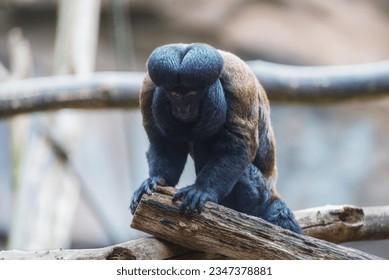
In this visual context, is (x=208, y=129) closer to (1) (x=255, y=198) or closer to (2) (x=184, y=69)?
(2) (x=184, y=69)

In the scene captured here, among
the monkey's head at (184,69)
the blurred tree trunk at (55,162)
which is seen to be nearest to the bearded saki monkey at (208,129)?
the monkey's head at (184,69)

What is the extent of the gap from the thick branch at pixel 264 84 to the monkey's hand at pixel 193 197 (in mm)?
2105

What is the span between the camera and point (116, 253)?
2908 mm

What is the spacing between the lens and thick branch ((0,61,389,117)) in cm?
505

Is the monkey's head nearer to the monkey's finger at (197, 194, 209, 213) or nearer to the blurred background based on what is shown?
the monkey's finger at (197, 194, 209, 213)

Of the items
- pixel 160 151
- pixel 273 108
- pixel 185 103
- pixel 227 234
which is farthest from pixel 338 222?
pixel 273 108

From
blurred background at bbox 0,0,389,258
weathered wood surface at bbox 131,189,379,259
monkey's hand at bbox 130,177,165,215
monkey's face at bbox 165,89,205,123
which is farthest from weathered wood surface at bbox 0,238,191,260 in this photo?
blurred background at bbox 0,0,389,258

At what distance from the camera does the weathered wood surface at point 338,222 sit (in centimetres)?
365

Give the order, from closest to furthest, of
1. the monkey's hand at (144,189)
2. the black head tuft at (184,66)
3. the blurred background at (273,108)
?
1. the black head tuft at (184,66)
2. the monkey's hand at (144,189)
3. the blurred background at (273,108)

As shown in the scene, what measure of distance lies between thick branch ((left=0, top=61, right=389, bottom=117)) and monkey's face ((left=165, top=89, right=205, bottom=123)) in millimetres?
2000

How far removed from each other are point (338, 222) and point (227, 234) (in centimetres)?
100

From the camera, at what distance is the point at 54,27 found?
9.62m

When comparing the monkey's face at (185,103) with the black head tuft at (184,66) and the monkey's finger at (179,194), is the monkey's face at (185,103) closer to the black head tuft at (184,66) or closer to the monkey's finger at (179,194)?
the black head tuft at (184,66)
